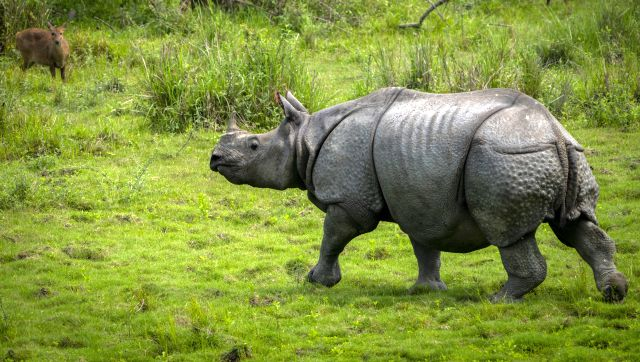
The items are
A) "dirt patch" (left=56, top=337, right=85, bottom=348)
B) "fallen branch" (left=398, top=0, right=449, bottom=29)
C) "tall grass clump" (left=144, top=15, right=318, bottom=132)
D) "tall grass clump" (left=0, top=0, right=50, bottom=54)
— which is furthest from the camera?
"fallen branch" (left=398, top=0, right=449, bottom=29)

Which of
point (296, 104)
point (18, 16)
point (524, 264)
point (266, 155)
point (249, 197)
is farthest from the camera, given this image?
point (18, 16)

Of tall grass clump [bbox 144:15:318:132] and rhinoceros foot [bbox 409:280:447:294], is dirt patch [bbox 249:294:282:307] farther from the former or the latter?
tall grass clump [bbox 144:15:318:132]

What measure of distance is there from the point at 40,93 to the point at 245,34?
125 inches

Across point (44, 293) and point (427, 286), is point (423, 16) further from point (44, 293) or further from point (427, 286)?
point (44, 293)

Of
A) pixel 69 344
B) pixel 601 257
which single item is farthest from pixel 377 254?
pixel 69 344

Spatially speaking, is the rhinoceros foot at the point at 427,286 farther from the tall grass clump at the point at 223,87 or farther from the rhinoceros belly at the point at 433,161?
the tall grass clump at the point at 223,87

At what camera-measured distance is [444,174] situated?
7328 millimetres

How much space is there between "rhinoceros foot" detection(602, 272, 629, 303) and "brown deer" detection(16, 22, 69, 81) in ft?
31.4

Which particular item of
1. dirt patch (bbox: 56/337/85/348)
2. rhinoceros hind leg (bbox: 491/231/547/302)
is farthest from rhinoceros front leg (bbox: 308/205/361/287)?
dirt patch (bbox: 56/337/85/348)

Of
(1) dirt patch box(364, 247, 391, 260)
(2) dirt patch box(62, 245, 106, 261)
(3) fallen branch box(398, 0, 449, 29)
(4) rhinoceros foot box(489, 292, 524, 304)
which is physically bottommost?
(2) dirt patch box(62, 245, 106, 261)

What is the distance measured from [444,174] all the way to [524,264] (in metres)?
0.83

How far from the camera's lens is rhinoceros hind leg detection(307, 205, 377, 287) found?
793cm

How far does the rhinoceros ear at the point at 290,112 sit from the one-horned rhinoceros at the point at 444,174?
0.4 inches

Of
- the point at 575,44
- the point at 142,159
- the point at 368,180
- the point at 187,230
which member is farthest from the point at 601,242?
the point at 575,44
